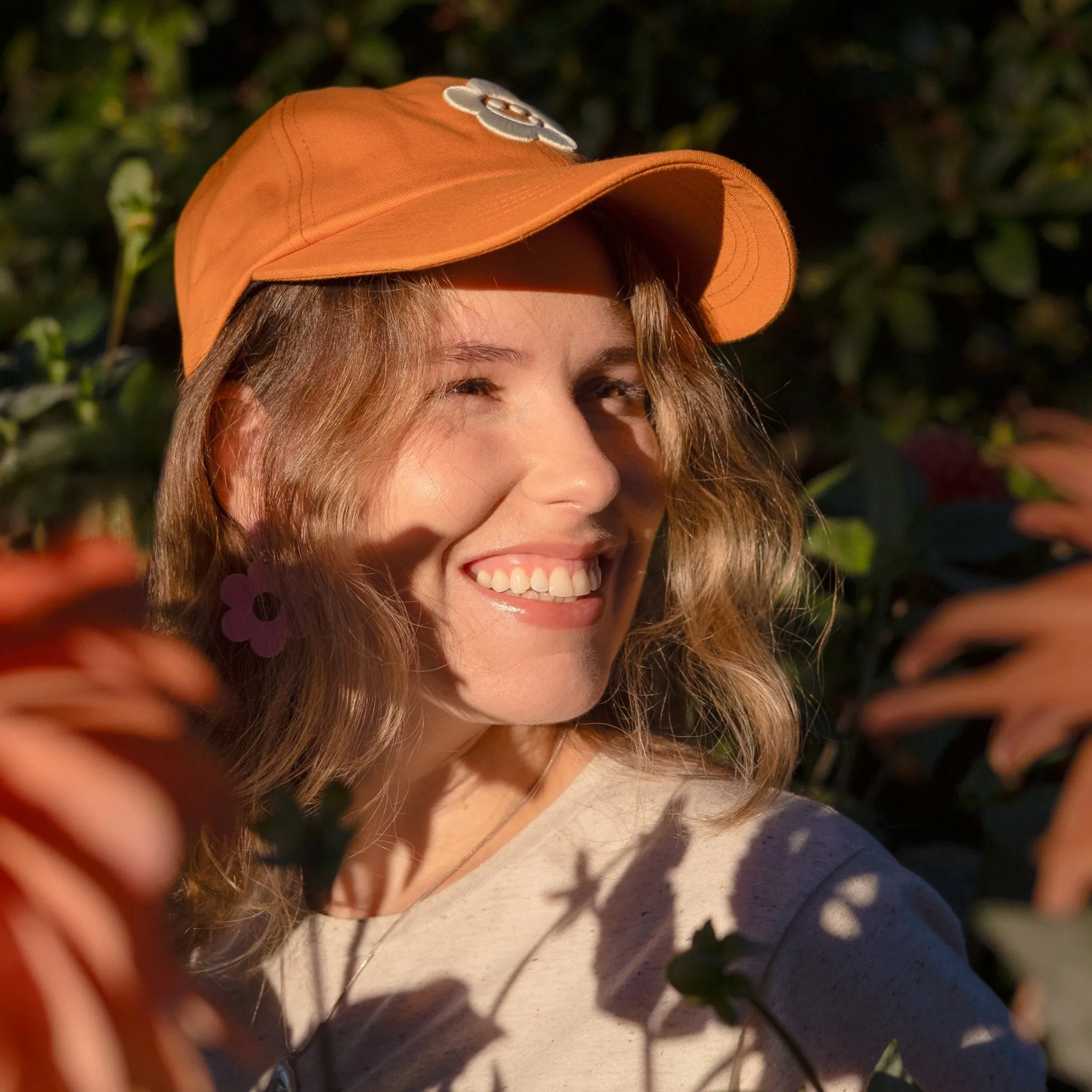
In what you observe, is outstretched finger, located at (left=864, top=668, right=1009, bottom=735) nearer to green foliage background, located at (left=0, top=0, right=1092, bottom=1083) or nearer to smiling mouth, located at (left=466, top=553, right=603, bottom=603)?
smiling mouth, located at (left=466, top=553, right=603, bottom=603)

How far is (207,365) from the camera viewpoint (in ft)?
3.83

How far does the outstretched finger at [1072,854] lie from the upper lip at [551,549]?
Result: 0.73 m

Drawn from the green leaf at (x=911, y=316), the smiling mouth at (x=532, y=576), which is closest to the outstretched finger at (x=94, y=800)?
the smiling mouth at (x=532, y=576)

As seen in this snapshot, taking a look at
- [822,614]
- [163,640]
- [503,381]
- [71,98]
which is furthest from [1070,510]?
[71,98]

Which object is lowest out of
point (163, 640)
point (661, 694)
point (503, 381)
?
point (661, 694)

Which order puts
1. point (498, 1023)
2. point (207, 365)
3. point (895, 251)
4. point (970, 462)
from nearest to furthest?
1. point (498, 1023)
2. point (207, 365)
3. point (970, 462)
4. point (895, 251)

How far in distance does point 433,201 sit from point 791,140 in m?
1.40

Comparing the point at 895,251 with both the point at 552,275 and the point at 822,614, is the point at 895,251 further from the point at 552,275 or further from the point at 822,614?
the point at 552,275

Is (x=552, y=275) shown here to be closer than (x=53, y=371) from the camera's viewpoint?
Yes

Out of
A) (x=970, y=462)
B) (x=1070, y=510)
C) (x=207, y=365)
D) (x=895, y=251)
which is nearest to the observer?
(x=1070, y=510)

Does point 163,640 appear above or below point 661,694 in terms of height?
above

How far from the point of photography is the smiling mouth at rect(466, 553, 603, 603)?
1.05 metres

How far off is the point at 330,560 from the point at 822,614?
22.6 inches

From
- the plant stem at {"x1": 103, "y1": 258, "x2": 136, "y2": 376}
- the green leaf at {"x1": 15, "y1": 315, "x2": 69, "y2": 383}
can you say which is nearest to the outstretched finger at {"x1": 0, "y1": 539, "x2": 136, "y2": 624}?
the plant stem at {"x1": 103, "y1": 258, "x2": 136, "y2": 376}
